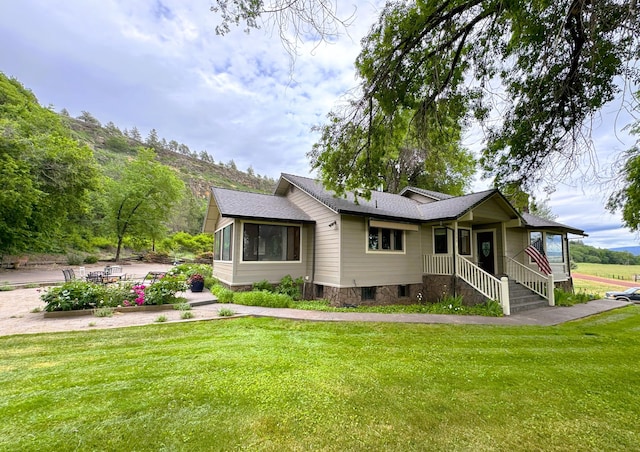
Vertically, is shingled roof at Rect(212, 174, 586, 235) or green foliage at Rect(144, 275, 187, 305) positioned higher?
shingled roof at Rect(212, 174, 586, 235)

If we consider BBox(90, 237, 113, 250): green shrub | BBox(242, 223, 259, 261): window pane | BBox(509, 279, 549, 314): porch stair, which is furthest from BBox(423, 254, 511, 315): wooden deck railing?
BBox(90, 237, 113, 250): green shrub

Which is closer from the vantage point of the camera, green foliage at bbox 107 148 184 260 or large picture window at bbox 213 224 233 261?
large picture window at bbox 213 224 233 261

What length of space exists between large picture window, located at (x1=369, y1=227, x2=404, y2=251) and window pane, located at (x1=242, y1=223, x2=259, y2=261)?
170 inches

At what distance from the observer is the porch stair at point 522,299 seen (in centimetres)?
945

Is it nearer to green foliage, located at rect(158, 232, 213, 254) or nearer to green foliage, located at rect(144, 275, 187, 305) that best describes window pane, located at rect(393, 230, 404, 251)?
→ green foliage, located at rect(144, 275, 187, 305)

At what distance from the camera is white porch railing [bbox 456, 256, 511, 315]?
8742 millimetres

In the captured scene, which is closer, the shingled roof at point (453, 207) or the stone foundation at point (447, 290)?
the stone foundation at point (447, 290)

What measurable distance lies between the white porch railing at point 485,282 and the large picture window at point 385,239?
222cm

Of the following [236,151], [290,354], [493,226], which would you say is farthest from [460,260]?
[236,151]

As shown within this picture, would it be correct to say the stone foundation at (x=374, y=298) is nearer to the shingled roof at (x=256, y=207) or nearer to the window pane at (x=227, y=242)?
the shingled roof at (x=256, y=207)

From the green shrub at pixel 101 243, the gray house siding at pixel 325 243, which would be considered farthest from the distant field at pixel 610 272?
the green shrub at pixel 101 243

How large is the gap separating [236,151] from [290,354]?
3498 inches

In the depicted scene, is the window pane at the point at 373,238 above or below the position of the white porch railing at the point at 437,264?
above

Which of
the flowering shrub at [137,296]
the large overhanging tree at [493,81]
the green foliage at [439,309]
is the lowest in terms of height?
the green foliage at [439,309]
